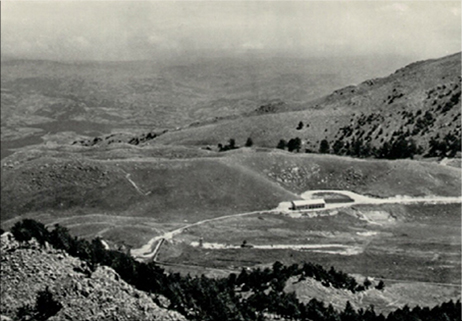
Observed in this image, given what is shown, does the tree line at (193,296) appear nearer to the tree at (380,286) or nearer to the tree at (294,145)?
the tree at (380,286)

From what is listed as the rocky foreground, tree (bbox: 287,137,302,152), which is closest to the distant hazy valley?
the rocky foreground

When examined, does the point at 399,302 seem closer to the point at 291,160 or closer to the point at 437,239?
the point at 437,239

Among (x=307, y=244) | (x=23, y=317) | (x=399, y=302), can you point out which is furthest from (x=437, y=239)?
(x=23, y=317)

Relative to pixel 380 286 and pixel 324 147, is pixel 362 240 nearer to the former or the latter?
pixel 380 286

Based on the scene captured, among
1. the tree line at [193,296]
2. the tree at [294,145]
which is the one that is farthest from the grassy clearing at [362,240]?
the tree at [294,145]

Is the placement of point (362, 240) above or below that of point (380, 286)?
below

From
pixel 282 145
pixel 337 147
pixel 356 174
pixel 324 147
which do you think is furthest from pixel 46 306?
pixel 337 147
